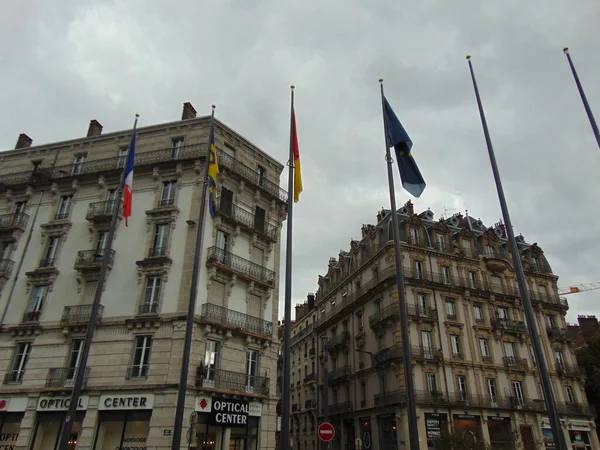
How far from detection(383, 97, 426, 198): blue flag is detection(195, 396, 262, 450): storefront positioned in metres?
14.9

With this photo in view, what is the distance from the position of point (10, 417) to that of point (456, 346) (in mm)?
32723

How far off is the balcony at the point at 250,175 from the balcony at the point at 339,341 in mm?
21345

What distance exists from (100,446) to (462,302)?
1248 inches

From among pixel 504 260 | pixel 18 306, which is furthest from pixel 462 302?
pixel 18 306

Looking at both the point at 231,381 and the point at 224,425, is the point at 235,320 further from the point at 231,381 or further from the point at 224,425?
the point at 224,425

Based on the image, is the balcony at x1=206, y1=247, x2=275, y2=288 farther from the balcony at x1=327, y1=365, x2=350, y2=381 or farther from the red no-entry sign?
the balcony at x1=327, y1=365, x2=350, y2=381

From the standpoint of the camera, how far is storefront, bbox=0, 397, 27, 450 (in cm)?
2264

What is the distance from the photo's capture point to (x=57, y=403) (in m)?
22.5

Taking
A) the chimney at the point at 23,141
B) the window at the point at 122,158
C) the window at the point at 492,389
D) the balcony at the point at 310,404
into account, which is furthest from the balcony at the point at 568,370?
the chimney at the point at 23,141

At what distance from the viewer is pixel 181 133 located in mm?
29234

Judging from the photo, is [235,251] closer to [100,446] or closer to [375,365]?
[100,446]

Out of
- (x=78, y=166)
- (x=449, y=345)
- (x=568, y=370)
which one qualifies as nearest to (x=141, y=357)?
(x=78, y=166)

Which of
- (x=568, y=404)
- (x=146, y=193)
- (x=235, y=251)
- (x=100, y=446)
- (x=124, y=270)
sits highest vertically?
(x=146, y=193)

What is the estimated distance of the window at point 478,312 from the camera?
40750 mm
